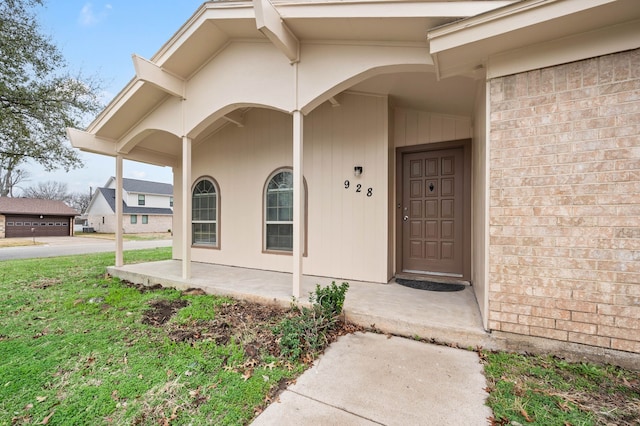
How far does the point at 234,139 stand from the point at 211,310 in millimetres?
3931

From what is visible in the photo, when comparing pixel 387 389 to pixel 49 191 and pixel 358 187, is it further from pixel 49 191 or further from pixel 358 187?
pixel 49 191

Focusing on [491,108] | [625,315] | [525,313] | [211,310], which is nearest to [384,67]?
[491,108]

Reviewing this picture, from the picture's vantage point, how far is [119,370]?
2.54m

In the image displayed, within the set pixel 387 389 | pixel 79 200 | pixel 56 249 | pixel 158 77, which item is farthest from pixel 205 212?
pixel 79 200

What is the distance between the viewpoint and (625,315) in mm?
2289

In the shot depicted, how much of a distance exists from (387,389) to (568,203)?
2167 millimetres

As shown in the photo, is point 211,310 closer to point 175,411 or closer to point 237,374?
point 237,374

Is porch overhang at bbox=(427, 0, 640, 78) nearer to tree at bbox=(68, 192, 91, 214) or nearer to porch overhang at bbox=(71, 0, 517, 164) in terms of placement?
porch overhang at bbox=(71, 0, 517, 164)

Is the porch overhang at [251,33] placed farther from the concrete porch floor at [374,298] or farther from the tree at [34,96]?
the tree at [34,96]

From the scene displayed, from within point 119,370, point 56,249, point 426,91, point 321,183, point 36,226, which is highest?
point 426,91

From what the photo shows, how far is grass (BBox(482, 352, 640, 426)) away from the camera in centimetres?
183

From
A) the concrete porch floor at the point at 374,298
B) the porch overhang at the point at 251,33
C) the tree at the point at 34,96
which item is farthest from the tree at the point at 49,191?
the concrete porch floor at the point at 374,298

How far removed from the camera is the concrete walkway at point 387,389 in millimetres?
1890

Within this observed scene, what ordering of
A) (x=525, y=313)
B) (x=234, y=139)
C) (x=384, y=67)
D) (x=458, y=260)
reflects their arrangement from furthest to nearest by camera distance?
(x=234, y=139) → (x=458, y=260) → (x=384, y=67) → (x=525, y=313)
